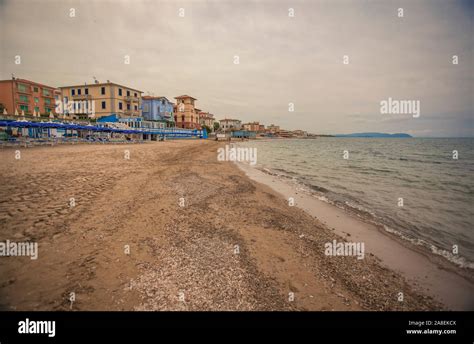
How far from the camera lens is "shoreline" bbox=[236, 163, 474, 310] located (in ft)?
15.3

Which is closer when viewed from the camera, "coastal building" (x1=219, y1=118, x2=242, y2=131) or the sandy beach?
the sandy beach

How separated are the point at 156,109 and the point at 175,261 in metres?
75.8

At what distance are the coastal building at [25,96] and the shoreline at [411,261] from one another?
72.0 meters

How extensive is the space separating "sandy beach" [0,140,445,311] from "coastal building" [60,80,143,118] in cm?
5560

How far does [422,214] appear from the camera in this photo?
997cm

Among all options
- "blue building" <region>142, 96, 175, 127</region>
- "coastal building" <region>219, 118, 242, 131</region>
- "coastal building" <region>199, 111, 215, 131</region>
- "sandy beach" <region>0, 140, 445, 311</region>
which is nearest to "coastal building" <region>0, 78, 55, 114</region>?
"blue building" <region>142, 96, 175, 127</region>

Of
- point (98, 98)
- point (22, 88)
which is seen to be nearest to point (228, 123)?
point (98, 98)

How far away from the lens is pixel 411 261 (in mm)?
5973

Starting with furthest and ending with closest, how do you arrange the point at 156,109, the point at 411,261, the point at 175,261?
the point at 156,109, the point at 411,261, the point at 175,261

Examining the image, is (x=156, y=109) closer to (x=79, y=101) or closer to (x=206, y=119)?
(x=79, y=101)

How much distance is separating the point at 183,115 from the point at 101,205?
8213cm

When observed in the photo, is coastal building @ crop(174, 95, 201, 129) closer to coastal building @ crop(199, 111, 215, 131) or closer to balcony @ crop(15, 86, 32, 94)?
coastal building @ crop(199, 111, 215, 131)
